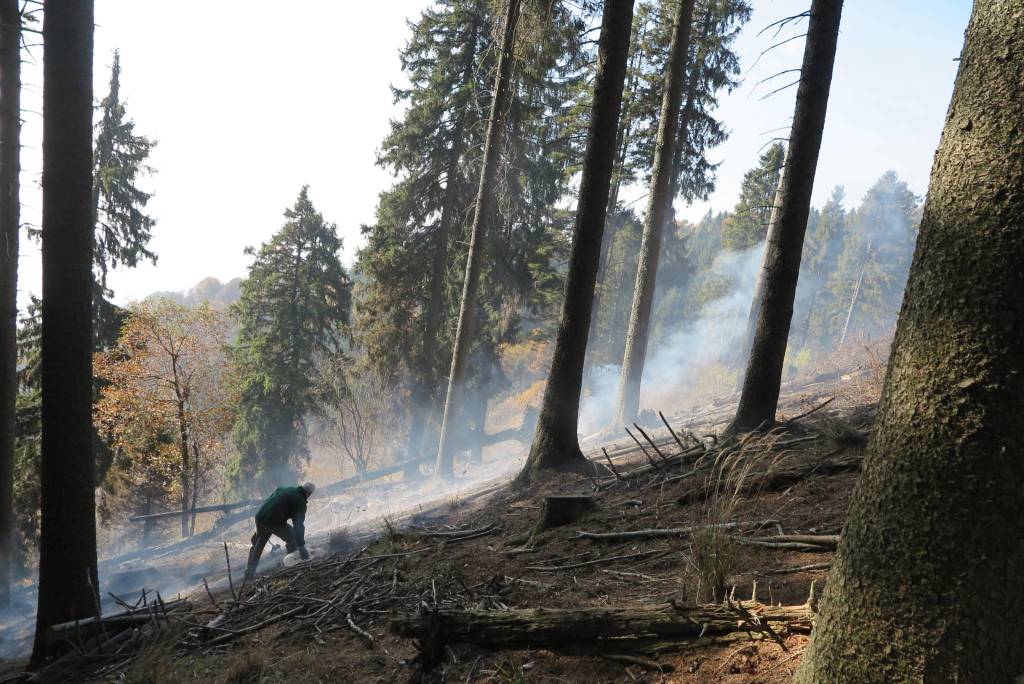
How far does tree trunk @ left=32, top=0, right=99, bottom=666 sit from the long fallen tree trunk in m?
4.83

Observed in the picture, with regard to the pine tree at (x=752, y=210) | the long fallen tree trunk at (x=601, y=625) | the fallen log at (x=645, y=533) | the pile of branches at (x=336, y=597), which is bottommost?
the pile of branches at (x=336, y=597)

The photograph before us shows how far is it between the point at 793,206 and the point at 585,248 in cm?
271

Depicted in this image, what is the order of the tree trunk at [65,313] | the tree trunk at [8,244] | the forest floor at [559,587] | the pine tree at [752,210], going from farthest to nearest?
the pine tree at [752,210] < the tree trunk at [8,244] < the tree trunk at [65,313] < the forest floor at [559,587]

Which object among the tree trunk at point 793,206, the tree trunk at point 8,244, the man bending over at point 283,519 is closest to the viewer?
the tree trunk at point 793,206

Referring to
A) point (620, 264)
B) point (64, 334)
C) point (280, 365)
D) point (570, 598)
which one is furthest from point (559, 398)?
point (620, 264)

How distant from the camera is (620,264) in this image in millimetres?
49094

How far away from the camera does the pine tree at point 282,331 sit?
25922 millimetres

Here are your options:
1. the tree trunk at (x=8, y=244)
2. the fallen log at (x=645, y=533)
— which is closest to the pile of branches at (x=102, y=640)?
the fallen log at (x=645, y=533)

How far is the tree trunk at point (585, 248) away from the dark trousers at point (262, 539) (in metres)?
4.01

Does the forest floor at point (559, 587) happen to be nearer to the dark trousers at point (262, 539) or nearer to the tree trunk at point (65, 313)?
the tree trunk at point (65, 313)

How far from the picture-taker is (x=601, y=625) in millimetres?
2895

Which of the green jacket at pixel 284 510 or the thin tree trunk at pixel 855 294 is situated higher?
the thin tree trunk at pixel 855 294

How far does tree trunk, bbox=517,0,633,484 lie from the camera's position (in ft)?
26.8

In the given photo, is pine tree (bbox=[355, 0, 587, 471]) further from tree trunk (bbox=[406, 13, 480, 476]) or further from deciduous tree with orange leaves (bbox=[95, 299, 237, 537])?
deciduous tree with orange leaves (bbox=[95, 299, 237, 537])
